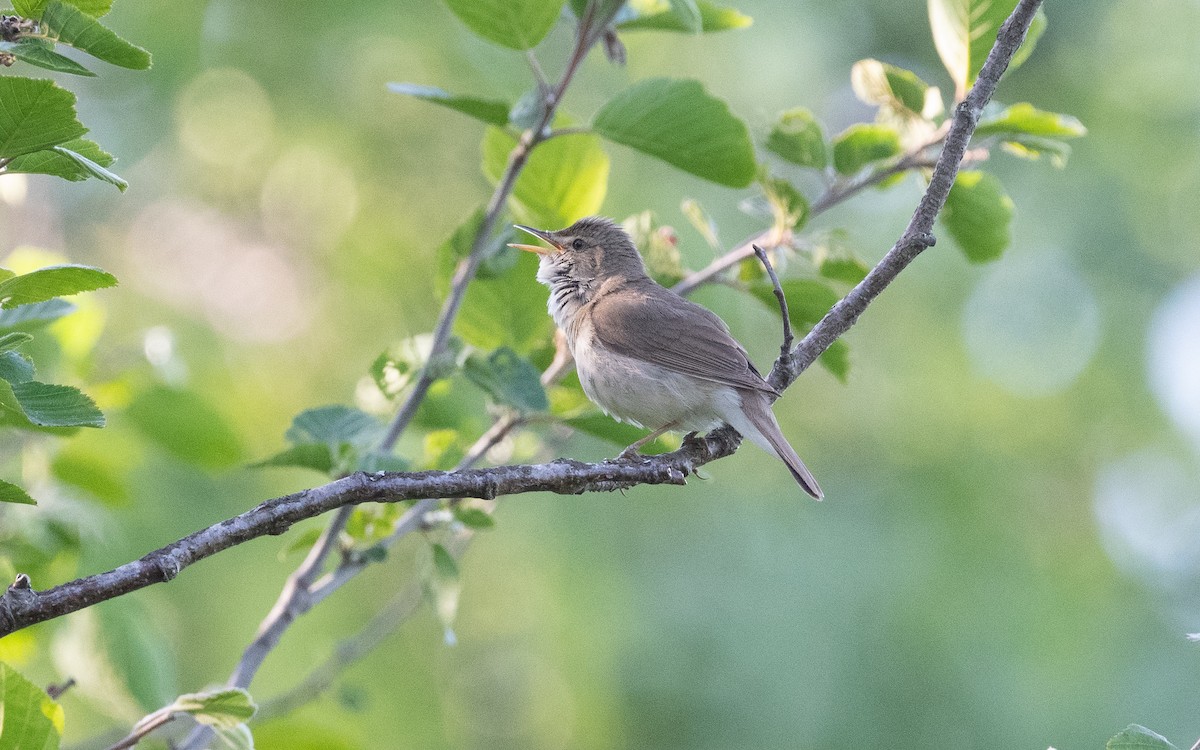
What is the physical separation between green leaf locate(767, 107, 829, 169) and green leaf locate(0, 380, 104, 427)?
233 centimetres

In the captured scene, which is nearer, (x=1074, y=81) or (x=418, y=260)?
(x=418, y=260)

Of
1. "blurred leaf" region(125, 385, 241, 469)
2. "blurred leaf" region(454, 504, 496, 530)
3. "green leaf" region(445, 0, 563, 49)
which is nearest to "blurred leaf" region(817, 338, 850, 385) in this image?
"blurred leaf" region(454, 504, 496, 530)

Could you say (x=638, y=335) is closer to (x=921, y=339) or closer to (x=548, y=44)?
(x=548, y=44)

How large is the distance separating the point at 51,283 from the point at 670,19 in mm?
2006

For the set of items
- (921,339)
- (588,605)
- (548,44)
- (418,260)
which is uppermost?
(548,44)

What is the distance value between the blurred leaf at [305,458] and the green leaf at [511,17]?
1320mm

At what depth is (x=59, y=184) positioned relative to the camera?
8.29m

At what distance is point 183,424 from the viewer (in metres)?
3.89

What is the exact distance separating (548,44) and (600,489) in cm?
619

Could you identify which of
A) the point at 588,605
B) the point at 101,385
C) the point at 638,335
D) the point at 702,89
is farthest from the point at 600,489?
the point at 588,605

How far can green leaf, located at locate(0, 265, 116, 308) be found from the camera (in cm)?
189

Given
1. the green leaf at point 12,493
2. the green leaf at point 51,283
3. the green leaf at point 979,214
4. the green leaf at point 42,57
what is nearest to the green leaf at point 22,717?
the green leaf at point 12,493

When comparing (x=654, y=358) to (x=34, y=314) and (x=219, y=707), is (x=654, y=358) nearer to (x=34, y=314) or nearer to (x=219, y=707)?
(x=34, y=314)

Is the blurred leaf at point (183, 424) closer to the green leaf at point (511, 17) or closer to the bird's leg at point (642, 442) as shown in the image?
the bird's leg at point (642, 442)
